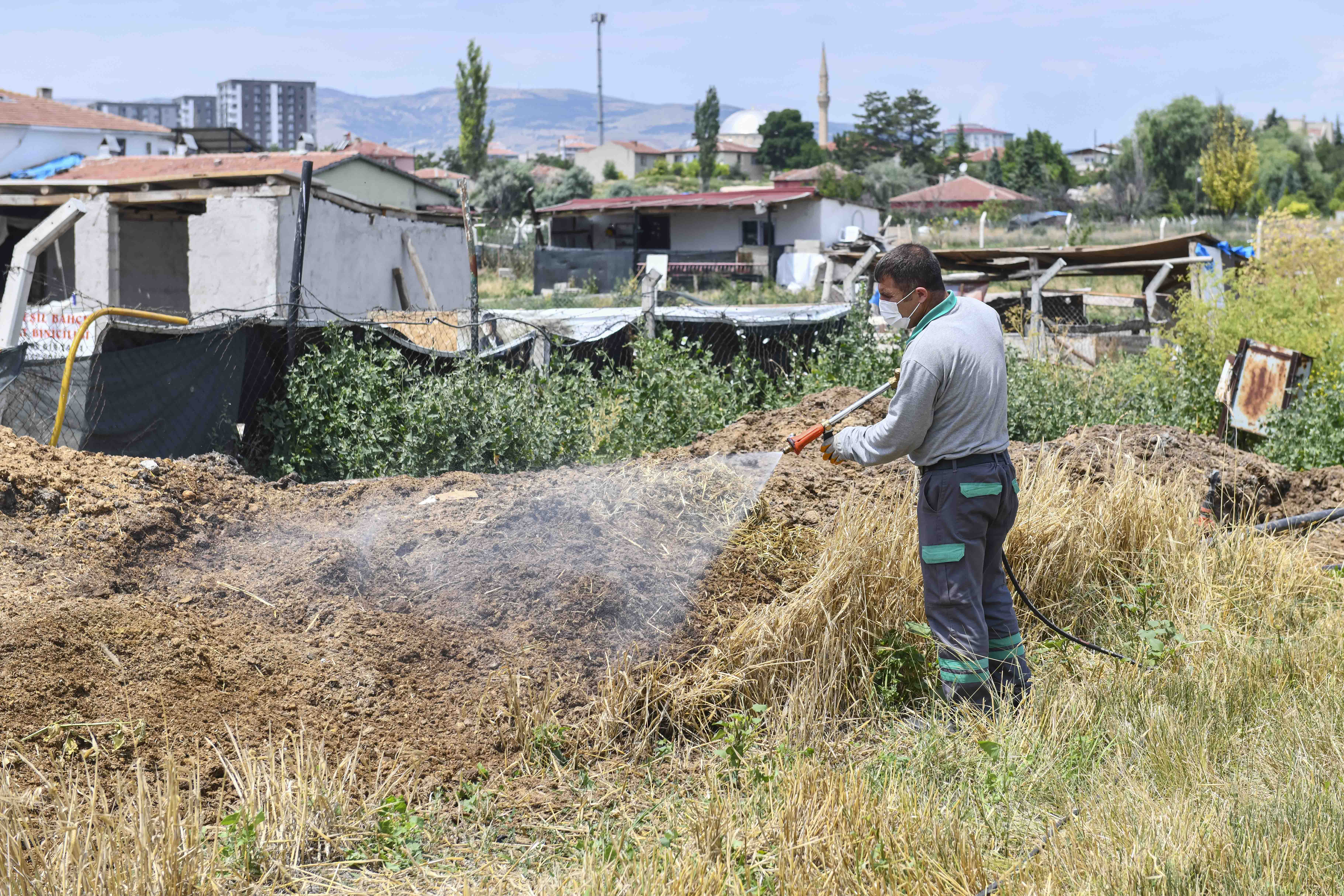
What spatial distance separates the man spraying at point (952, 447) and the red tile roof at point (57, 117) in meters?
29.5

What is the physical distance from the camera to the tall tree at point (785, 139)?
9488cm

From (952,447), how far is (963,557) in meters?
0.42

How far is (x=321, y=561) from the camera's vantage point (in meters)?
4.73

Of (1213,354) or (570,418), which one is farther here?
(1213,354)

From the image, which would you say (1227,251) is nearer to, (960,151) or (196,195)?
(196,195)

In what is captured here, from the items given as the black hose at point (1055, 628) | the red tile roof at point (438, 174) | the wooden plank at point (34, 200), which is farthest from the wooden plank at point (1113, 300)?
the red tile roof at point (438, 174)

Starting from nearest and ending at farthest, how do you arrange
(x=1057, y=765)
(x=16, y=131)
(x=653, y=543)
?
(x=1057, y=765) → (x=653, y=543) → (x=16, y=131)

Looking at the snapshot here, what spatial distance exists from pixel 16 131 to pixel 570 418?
86.8 feet

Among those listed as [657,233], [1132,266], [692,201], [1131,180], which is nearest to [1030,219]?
[1131,180]

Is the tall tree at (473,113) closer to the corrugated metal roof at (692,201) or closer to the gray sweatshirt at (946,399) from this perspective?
the corrugated metal roof at (692,201)

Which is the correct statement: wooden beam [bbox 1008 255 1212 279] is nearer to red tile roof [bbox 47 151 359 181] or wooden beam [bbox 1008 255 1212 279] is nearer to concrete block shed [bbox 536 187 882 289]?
red tile roof [bbox 47 151 359 181]

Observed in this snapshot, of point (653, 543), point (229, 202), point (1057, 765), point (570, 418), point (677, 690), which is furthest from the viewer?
point (229, 202)

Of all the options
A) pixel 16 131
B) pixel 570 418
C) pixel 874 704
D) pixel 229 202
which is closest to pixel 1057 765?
pixel 874 704

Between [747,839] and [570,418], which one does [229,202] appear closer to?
[570,418]
